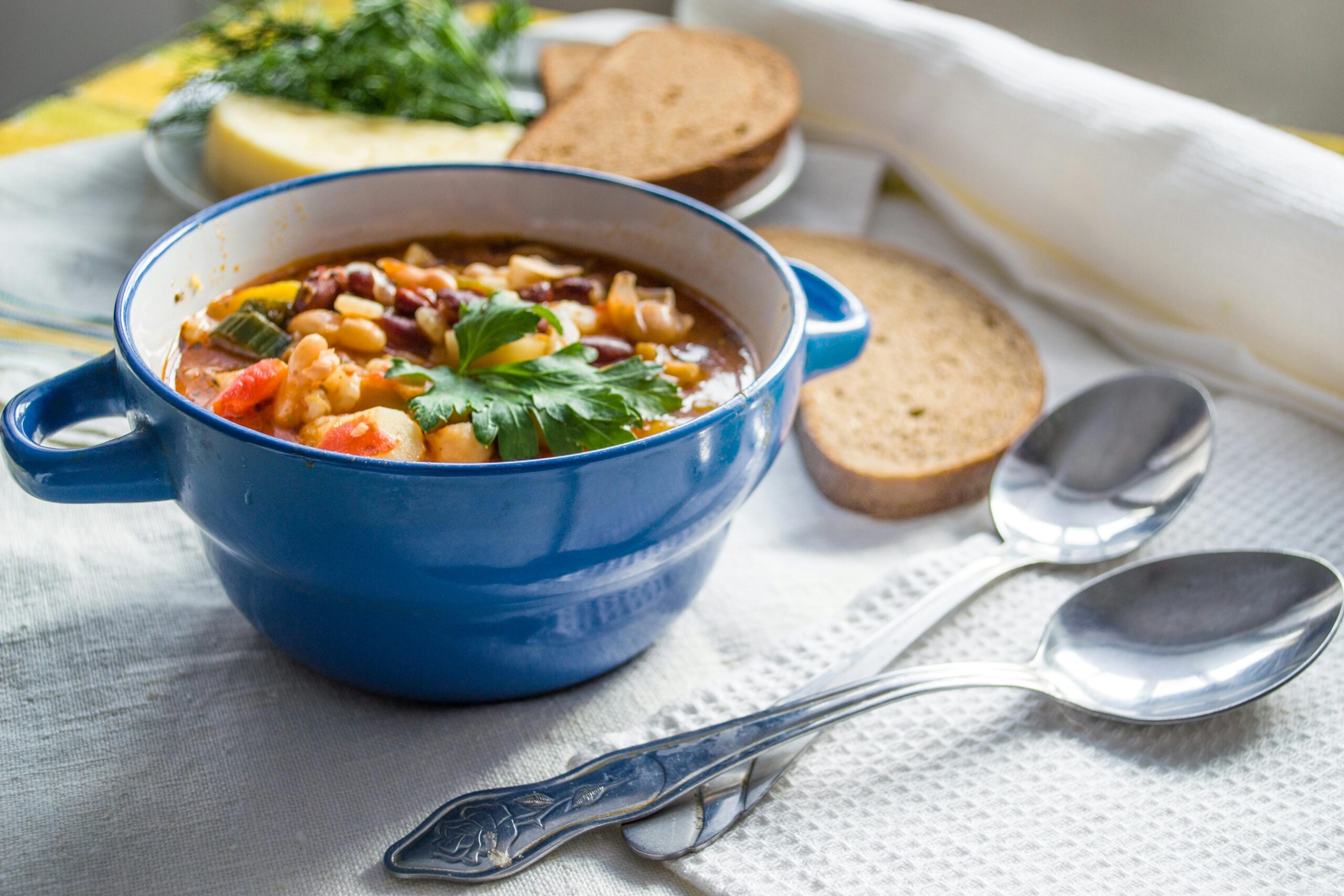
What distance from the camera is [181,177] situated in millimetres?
2488

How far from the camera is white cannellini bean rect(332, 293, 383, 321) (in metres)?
1.52

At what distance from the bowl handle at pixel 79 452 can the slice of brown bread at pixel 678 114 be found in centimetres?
145

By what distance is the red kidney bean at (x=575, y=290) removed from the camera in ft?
5.38

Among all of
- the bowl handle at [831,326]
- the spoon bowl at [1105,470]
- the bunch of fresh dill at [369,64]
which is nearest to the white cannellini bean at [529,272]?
the bowl handle at [831,326]

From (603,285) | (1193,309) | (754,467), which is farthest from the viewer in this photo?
(1193,309)

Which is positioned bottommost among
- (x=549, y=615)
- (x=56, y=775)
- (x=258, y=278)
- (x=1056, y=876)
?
(x=56, y=775)

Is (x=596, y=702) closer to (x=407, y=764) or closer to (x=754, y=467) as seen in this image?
(x=407, y=764)

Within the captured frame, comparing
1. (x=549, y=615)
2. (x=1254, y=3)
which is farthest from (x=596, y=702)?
(x=1254, y=3)

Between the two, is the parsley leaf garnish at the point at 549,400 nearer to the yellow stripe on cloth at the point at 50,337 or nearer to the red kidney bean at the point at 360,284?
the red kidney bean at the point at 360,284

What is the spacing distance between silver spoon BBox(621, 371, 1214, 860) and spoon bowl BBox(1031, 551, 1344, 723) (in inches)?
6.3

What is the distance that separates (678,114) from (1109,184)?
1052mm

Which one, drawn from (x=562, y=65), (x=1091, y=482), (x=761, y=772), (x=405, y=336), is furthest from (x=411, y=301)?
(x=562, y=65)

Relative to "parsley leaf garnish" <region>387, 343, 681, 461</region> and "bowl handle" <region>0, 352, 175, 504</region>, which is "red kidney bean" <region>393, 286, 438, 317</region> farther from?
"bowl handle" <region>0, 352, 175, 504</region>

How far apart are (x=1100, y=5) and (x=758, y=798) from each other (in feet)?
14.4
